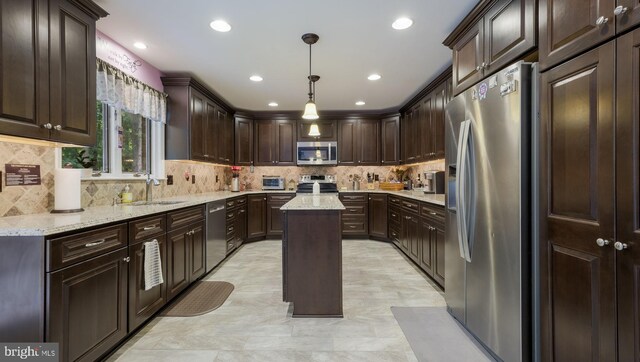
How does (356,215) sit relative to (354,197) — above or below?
below

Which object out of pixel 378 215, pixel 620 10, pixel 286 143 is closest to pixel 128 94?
pixel 286 143

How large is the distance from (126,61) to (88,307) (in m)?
2.42

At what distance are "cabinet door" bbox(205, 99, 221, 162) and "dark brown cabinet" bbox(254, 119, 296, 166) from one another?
116 cm

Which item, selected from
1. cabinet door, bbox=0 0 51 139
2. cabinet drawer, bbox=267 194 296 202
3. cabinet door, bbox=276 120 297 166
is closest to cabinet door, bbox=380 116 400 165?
cabinet door, bbox=276 120 297 166

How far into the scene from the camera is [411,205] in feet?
12.8

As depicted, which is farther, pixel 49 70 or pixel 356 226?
pixel 356 226

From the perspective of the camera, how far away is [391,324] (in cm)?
232

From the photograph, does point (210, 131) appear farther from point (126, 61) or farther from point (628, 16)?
point (628, 16)

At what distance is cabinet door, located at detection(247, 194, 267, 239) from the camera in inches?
205

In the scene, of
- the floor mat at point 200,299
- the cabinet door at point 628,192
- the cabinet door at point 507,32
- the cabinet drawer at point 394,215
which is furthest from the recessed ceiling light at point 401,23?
the floor mat at point 200,299

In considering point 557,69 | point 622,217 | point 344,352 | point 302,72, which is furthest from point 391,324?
point 302,72

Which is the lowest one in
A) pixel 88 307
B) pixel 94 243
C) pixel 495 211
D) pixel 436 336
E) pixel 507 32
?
pixel 436 336

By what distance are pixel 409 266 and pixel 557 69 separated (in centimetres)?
293

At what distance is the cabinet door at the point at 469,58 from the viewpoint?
2232 mm
